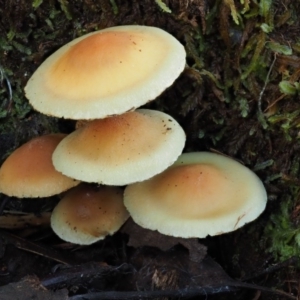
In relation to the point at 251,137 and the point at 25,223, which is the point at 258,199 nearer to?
the point at 251,137

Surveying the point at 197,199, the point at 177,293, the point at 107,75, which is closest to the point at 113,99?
the point at 107,75

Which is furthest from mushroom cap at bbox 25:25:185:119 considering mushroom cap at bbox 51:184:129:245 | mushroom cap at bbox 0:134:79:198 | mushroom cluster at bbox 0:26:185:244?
mushroom cap at bbox 51:184:129:245

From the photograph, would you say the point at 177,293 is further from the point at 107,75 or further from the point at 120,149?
the point at 107,75

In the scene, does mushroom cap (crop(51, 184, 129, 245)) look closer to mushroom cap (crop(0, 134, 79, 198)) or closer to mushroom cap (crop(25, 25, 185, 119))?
mushroom cap (crop(0, 134, 79, 198))

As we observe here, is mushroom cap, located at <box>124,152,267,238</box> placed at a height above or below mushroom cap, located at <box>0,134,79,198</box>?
below

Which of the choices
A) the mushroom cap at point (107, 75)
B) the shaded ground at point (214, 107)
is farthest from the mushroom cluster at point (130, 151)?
the shaded ground at point (214, 107)
